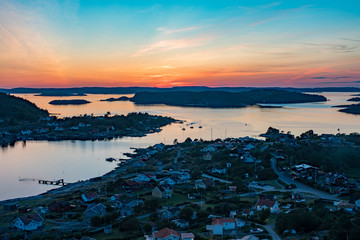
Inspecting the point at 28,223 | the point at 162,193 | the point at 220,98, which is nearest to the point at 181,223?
the point at 162,193

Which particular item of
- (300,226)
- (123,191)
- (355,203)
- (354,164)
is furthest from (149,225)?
(354,164)

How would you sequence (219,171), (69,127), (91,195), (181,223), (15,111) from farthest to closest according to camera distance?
1. (15,111)
2. (69,127)
3. (219,171)
4. (91,195)
5. (181,223)

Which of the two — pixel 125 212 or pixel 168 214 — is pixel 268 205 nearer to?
pixel 168 214

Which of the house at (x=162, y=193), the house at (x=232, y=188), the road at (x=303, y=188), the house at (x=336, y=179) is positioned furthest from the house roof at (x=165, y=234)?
the house at (x=336, y=179)

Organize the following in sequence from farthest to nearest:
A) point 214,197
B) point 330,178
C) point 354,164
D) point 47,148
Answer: point 47,148 → point 354,164 → point 330,178 → point 214,197

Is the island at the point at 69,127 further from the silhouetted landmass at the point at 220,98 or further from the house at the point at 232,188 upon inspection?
the silhouetted landmass at the point at 220,98

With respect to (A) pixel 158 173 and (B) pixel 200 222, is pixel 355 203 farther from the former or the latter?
(A) pixel 158 173
